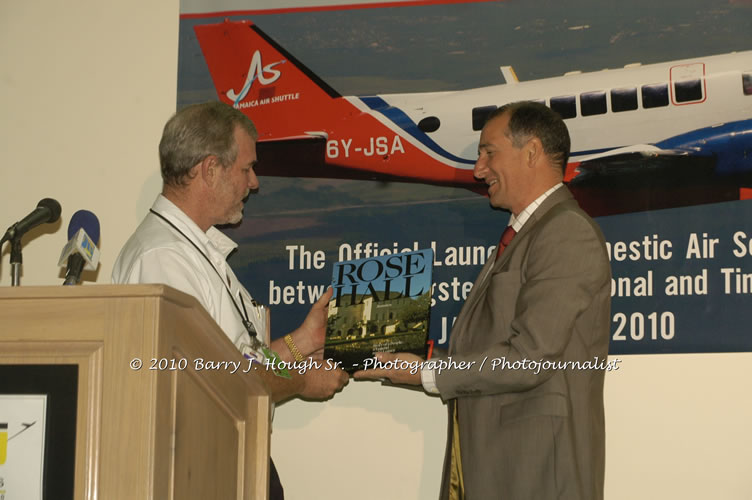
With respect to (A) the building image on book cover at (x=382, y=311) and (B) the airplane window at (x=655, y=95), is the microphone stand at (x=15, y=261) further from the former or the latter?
(B) the airplane window at (x=655, y=95)

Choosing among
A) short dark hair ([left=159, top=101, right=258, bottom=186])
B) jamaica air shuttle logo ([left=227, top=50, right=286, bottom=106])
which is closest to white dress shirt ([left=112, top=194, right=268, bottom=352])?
short dark hair ([left=159, top=101, right=258, bottom=186])

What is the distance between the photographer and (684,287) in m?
3.20

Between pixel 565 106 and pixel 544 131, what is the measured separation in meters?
0.54

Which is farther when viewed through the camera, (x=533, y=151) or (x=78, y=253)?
(x=533, y=151)

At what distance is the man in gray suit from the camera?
2.46 metres

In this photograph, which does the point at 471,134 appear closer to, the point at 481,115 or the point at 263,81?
the point at 481,115

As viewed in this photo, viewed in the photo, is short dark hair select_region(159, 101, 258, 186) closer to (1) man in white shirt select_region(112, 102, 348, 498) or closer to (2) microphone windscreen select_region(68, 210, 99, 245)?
(1) man in white shirt select_region(112, 102, 348, 498)

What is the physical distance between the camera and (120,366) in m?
1.49

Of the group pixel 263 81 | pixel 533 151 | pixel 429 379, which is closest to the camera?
pixel 429 379

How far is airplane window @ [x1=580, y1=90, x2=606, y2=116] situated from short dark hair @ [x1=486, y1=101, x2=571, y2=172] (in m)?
0.48

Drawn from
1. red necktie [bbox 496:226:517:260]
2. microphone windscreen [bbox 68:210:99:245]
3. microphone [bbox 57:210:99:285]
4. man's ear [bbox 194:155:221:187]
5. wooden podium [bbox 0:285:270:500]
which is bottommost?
wooden podium [bbox 0:285:270:500]

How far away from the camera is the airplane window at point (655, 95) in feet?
10.8

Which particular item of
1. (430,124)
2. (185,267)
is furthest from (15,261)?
(430,124)

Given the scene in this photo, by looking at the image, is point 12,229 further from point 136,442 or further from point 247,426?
point 136,442
